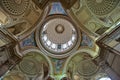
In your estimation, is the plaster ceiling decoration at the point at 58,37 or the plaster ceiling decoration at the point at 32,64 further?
the plaster ceiling decoration at the point at 58,37

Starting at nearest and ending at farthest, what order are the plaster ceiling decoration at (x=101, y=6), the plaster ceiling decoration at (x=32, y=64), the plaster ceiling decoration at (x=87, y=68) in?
the plaster ceiling decoration at (x=101, y=6) → the plaster ceiling decoration at (x=87, y=68) → the plaster ceiling decoration at (x=32, y=64)

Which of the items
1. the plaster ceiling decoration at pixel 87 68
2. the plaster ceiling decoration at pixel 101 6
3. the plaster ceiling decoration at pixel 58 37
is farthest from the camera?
the plaster ceiling decoration at pixel 58 37

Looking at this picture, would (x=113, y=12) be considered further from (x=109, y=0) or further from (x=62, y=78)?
(x=62, y=78)

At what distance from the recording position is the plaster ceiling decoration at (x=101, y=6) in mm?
12670

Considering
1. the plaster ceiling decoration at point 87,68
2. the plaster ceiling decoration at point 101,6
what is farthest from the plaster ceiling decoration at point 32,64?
the plaster ceiling decoration at point 101,6

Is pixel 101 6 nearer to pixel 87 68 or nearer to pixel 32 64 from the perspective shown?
pixel 87 68

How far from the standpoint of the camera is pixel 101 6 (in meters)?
13.0

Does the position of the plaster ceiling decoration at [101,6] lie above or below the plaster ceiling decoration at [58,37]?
above

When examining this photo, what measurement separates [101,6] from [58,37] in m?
10.8

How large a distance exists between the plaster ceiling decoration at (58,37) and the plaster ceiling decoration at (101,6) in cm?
614

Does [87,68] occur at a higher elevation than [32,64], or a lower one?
lower

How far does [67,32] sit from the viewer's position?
22594mm

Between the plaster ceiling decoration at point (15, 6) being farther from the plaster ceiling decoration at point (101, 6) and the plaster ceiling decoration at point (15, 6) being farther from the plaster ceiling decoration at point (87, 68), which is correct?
the plaster ceiling decoration at point (87, 68)

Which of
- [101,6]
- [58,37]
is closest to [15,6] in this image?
[101,6]
